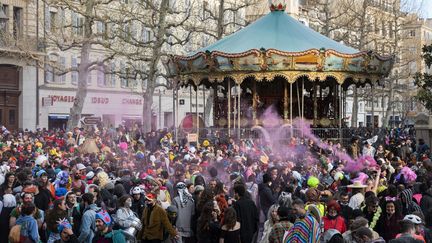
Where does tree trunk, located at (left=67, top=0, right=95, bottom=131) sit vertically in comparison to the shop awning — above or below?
above

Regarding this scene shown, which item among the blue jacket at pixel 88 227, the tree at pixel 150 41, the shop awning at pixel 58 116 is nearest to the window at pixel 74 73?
the shop awning at pixel 58 116

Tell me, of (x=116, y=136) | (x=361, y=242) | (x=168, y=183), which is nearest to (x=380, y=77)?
(x=116, y=136)

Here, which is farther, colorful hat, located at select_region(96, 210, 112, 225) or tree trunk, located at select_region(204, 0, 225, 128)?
tree trunk, located at select_region(204, 0, 225, 128)

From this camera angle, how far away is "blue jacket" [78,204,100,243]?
920 cm

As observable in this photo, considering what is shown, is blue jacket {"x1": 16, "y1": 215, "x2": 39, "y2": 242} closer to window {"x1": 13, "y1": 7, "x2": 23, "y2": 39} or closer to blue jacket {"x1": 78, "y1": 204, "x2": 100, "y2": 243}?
blue jacket {"x1": 78, "y1": 204, "x2": 100, "y2": 243}

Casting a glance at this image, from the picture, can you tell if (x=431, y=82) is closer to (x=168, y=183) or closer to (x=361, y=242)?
(x=168, y=183)

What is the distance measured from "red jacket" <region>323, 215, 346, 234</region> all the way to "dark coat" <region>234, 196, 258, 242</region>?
5.34ft

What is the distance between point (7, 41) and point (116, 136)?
10438mm

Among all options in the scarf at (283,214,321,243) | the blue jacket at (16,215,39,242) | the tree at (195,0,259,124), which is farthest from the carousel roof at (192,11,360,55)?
the scarf at (283,214,321,243)

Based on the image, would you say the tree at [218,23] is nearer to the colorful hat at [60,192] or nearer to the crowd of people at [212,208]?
the crowd of people at [212,208]

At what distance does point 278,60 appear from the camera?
25891mm

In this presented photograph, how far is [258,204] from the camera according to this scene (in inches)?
474

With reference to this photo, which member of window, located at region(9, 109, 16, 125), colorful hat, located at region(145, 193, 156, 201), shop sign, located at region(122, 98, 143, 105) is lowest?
colorful hat, located at region(145, 193, 156, 201)

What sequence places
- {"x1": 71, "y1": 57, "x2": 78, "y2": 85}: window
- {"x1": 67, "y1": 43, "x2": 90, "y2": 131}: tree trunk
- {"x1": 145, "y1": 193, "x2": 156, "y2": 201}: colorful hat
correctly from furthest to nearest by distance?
{"x1": 71, "y1": 57, "x2": 78, "y2": 85}: window < {"x1": 67, "y1": 43, "x2": 90, "y2": 131}: tree trunk < {"x1": 145, "y1": 193, "x2": 156, "y2": 201}: colorful hat
